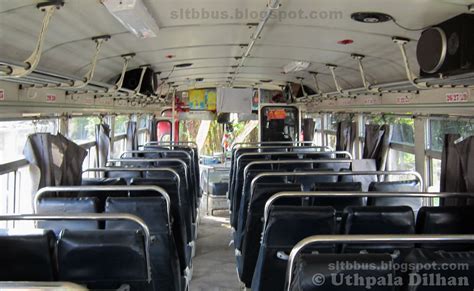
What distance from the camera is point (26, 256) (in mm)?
1730

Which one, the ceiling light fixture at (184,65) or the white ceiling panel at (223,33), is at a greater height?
the ceiling light fixture at (184,65)

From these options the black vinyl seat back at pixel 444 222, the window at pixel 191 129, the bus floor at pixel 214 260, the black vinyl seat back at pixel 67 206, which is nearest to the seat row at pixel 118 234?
the black vinyl seat back at pixel 67 206

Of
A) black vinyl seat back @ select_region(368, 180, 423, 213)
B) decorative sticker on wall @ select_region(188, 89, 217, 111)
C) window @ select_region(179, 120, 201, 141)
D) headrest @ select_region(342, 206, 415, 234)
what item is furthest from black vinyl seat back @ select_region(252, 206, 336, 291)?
window @ select_region(179, 120, 201, 141)

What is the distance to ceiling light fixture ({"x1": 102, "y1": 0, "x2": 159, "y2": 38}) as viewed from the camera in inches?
89.8

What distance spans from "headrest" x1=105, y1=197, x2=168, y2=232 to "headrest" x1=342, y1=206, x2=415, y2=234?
1.10m

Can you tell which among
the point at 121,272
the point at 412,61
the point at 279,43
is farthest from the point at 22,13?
the point at 412,61

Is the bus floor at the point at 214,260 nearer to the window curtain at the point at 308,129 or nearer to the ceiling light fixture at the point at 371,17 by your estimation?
the window curtain at the point at 308,129

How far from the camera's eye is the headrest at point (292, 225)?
221cm

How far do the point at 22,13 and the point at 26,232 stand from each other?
1293 millimetres

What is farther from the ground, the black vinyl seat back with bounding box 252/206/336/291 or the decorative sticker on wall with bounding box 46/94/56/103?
the decorative sticker on wall with bounding box 46/94/56/103

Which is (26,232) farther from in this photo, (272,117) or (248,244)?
(272,117)

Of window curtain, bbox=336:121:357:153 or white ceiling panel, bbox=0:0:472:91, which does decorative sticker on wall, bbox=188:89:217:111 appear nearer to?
window curtain, bbox=336:121:357:153

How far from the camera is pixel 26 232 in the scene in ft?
5.74

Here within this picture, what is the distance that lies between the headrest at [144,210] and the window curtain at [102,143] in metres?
2.62
